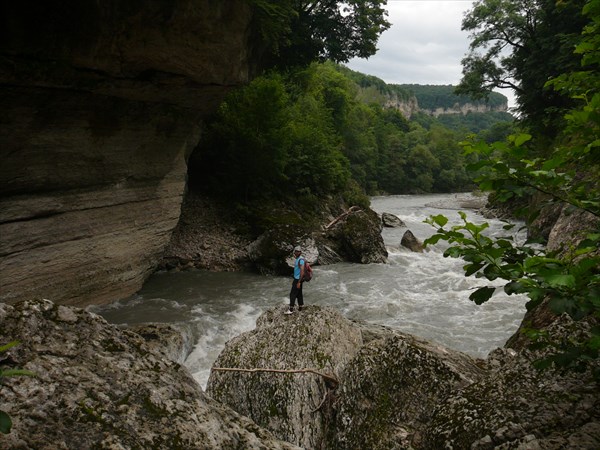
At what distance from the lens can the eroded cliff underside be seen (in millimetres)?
8367

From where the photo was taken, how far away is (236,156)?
19.5 m

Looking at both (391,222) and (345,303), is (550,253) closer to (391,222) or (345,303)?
(345,303)

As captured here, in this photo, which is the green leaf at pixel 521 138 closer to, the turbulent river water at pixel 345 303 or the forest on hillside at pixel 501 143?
the forest on hillside at pixel 501 143

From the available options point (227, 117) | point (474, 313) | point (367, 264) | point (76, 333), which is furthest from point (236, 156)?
point (76, 333)

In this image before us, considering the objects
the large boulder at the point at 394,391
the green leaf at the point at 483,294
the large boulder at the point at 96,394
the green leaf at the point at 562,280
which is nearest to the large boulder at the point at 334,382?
the large boulder at the point at 394,391

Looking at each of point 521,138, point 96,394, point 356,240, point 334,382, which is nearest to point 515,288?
point 521,138

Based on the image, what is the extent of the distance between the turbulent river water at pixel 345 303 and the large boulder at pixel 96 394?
18.6 ft

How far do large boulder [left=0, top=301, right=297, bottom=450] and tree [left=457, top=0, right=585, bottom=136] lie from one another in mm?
23561

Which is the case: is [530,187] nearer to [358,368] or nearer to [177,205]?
[358,368]

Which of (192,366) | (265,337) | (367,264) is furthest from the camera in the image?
(367,264)

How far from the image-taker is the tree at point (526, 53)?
22016mm

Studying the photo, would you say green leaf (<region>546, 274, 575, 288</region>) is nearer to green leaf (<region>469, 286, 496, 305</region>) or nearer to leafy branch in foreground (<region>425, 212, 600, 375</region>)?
leafy branch in foreground (<region>425, 212, 600, 375</region>)

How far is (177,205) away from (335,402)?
10562mm

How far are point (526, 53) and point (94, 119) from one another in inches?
1067
